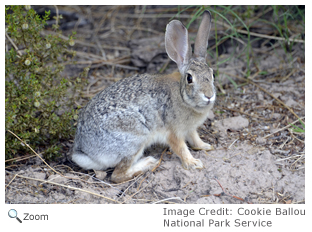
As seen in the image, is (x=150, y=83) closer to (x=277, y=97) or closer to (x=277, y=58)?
(x=277, y=97)

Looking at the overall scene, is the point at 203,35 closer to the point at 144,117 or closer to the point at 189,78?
the point at 189,78

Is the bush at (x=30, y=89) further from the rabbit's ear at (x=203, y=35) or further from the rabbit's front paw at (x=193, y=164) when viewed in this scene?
the rabbit's ear at (x=203, y=35)

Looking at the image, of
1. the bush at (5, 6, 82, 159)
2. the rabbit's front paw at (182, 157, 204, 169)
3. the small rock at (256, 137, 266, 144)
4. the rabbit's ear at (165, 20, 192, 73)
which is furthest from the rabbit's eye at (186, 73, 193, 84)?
the bush at (5, 6, 82, 159)

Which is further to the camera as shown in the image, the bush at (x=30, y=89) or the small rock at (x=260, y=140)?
the small rock at (x=260, y=140)

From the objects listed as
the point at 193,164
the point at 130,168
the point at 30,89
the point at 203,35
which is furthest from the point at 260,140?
the point at 30,89

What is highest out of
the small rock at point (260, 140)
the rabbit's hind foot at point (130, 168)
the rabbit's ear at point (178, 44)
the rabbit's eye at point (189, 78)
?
the rabbit's ear at point (178, 44)

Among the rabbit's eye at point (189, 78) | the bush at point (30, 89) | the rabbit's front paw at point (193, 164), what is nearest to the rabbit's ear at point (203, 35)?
the rabbit's eye at point (189, 78)
